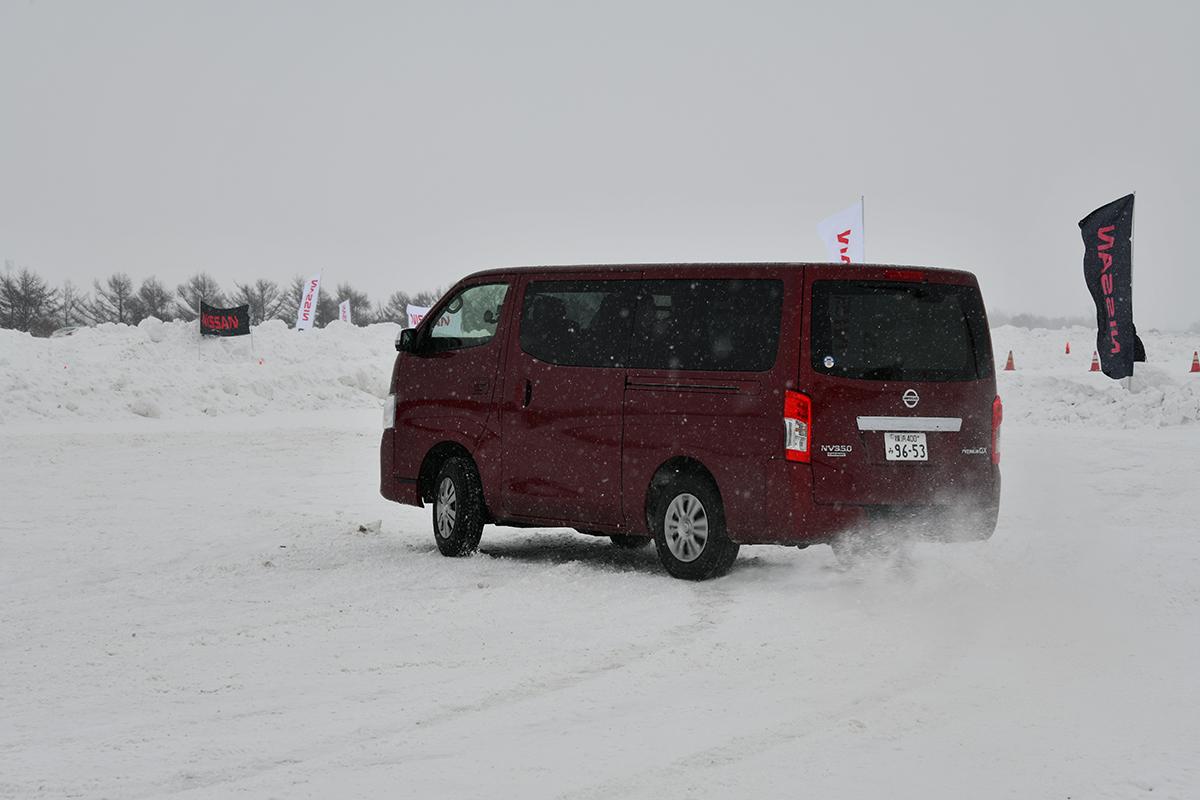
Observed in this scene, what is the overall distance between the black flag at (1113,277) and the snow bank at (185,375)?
1761 cm

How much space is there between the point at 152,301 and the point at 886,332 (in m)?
90.6

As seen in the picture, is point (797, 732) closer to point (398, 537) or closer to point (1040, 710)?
point (1040, 710)

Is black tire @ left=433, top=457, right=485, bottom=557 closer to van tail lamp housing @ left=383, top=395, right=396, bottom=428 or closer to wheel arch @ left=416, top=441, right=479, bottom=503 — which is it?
wheel arch @ left=416, top=441, right=479, bottom=503

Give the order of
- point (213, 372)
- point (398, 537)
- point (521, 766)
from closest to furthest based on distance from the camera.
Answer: point (521, 766) → point (398, 537) → point (213, 372)

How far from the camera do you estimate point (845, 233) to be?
81.3 feet

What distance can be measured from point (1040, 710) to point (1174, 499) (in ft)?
31.1

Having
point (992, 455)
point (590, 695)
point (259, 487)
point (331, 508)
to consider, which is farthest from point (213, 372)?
point (590, 695)


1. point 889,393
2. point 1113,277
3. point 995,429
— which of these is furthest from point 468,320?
point 1113,277

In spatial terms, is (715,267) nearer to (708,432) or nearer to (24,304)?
(708,432)

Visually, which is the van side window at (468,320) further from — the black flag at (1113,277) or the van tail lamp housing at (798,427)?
the black flag at (1113,277)

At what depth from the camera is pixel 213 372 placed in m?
32.8

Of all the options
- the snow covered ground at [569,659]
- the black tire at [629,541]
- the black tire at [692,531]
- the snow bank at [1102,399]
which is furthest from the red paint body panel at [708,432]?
the snow bank at [1102,399]

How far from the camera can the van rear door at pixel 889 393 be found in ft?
28.7

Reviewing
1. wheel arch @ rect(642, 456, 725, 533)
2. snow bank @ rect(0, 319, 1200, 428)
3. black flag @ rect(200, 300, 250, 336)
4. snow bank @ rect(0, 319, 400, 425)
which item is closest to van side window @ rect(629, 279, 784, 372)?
wheel arch @ rect(642, 456, 725, 533)
